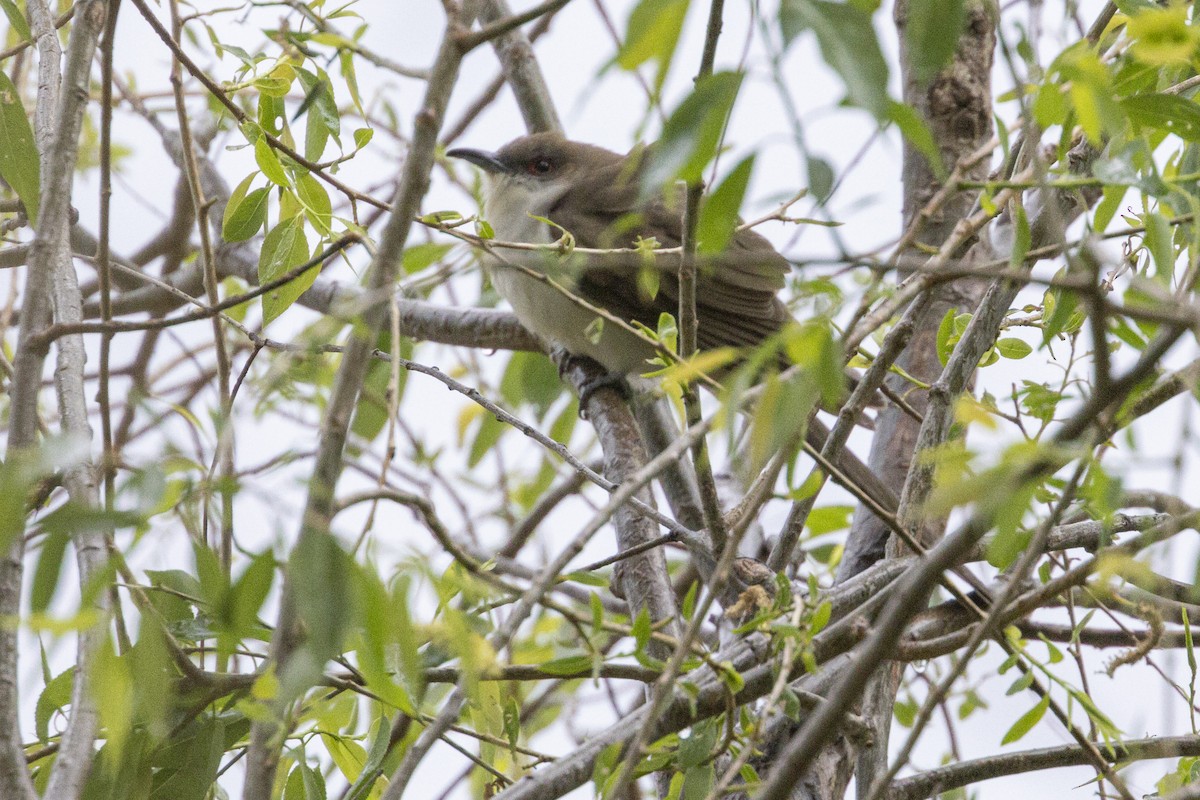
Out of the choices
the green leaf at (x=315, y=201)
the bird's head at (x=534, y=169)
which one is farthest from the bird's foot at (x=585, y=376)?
the green leaf at (x=315, y=201)

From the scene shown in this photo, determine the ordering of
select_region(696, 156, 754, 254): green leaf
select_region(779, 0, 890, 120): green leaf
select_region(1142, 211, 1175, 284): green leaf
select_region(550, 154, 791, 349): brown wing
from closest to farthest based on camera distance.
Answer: select_region(779, 0, 890, 120): green leaf, select_region(696, 156, 754, 254): green leaf, select_region(1142, 211, 1175, 284): green leaf, select_region(550, 154, 791, 349): brown wing

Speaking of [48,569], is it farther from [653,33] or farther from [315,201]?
[315,201]

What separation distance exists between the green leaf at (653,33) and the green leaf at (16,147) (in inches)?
53.1

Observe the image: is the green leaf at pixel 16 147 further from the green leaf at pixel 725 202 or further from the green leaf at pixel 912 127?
the green leaf at pixel 912 127

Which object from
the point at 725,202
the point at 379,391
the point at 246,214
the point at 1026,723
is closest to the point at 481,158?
the point at 379,391

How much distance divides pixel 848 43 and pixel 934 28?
0.33 feet

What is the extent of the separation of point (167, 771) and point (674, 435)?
2.01m

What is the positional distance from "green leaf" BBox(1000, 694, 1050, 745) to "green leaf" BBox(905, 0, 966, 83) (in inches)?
51.3

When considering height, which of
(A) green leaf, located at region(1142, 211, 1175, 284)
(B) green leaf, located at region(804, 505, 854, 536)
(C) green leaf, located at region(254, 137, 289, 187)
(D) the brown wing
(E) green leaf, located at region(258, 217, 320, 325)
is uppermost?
(D) the brown wing

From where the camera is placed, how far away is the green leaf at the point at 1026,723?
197 centimetres

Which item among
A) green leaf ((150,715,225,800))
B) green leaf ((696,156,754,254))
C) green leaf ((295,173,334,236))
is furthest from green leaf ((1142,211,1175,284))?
green leaf ((150,715,225,800))

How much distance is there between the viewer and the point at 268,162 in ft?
6.66

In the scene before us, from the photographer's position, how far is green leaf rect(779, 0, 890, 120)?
1.00 metres

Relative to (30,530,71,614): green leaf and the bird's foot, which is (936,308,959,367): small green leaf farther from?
the bird's foot
